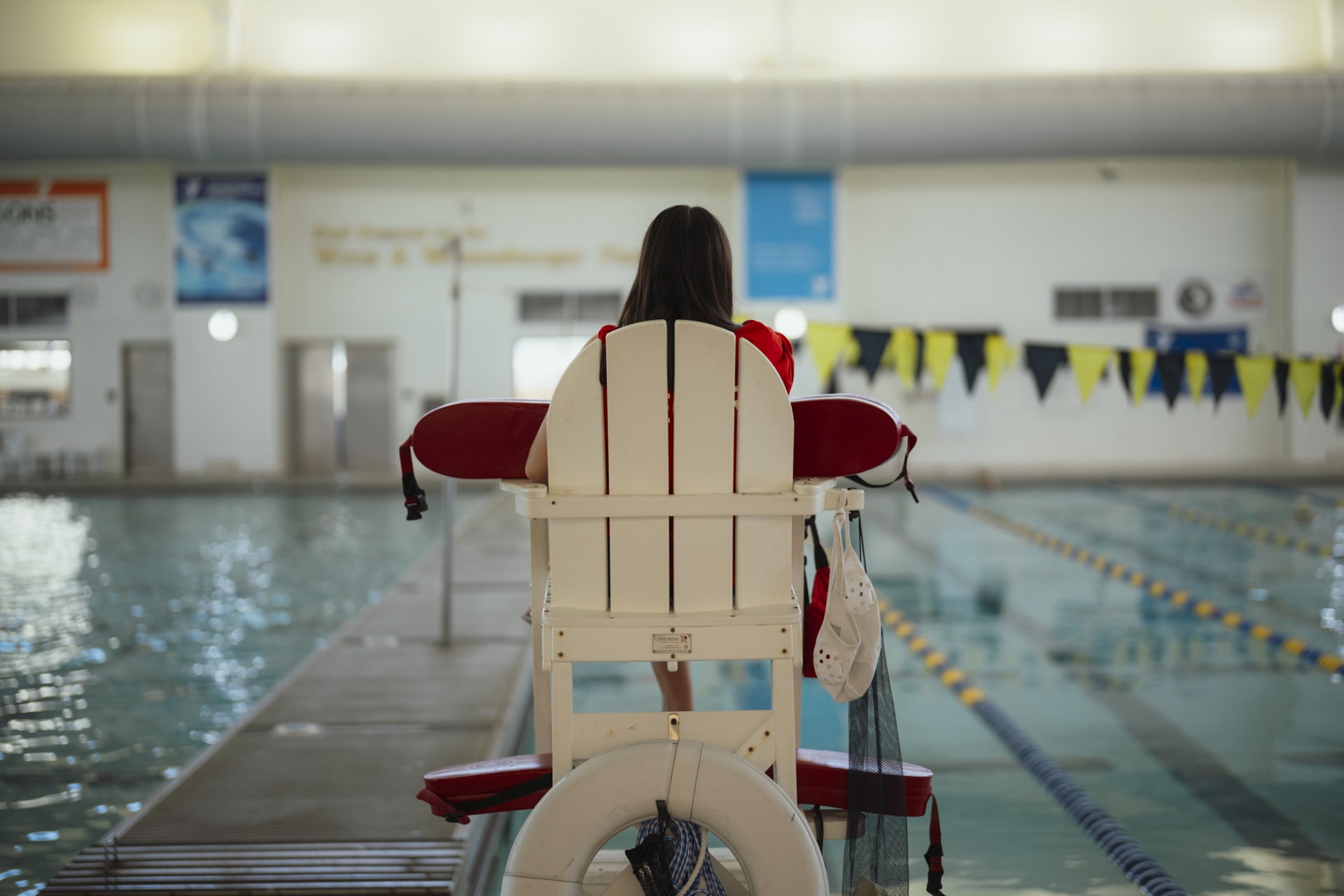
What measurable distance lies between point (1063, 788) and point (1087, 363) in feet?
17.8

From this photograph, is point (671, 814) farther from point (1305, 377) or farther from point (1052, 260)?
point (1052, 260)

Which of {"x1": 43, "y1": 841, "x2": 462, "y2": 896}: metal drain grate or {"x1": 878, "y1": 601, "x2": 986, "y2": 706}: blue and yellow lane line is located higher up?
{"x1": 43, "y1": 841, "x2": 462, "y2": 896}: metal drain grate

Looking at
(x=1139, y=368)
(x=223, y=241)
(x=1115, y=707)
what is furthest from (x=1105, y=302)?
(x=223, y=241)

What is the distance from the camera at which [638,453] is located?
1.75 metres

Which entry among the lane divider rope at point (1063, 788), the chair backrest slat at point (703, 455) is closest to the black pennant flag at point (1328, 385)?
the lane divider rope at point (1063, 788)

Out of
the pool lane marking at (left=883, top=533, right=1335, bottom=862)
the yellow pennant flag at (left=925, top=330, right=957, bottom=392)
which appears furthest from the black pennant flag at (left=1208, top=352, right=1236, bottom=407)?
the pool lane marking at (left=883, top=533, right=1335, bottom=862)

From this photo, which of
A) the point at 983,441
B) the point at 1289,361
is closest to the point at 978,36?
the point at 983,441

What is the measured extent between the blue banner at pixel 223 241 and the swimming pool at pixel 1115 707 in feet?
33.9

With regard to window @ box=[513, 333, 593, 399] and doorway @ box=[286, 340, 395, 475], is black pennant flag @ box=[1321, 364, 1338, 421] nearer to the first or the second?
window @ box=[513, 333, 593, 399]

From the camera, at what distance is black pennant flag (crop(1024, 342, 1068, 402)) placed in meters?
7.80

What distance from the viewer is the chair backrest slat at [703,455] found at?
1732 mm

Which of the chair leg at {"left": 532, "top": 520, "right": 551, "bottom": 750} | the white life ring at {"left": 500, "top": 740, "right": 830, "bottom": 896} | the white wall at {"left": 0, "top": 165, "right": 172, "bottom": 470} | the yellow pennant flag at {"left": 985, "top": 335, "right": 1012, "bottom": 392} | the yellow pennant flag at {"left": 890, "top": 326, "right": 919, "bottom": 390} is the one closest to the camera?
the white life ring at {"left": 500, "top": 740, "right": 830, "bottom": 896}

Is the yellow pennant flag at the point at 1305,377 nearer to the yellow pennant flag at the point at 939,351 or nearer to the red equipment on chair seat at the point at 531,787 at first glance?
the yellow pennant flag at the point at 939,351

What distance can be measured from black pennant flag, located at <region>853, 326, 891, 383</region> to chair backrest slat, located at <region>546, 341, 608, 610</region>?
242 inches
